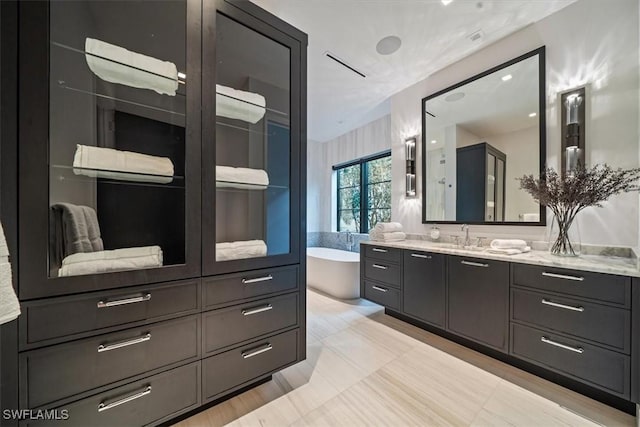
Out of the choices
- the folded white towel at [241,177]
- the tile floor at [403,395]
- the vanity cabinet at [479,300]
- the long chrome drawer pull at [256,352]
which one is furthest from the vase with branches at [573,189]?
the long chrome drawer pull at [256,352]

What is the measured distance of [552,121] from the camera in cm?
206

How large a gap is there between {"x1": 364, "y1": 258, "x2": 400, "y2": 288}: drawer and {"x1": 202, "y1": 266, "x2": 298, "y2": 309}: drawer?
134 cm

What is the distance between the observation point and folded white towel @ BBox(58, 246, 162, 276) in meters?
1.04

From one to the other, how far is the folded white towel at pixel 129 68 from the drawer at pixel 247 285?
104 cm

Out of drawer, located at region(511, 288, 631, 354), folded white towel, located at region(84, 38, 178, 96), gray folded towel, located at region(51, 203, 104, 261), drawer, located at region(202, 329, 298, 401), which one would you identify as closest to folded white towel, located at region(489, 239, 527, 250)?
drawer, located at region(511, 288, 631, 354)

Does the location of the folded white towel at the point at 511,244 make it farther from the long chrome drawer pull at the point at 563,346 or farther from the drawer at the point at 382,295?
the drawer at the point at 382,295

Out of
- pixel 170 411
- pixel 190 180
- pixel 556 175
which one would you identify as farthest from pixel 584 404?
pixel 190 180

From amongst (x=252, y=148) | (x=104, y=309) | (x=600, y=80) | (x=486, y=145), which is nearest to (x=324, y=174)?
(x=486, y=145)

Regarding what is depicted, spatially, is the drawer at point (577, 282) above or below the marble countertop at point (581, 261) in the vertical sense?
below

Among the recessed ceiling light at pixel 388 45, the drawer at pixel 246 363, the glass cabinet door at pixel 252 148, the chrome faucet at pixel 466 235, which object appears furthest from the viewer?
the chrome faucet at pixel 466 235

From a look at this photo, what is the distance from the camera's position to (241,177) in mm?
1546

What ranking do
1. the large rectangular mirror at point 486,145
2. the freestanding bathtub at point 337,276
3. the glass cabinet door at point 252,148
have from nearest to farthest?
the glass cabinet door at point 252,148 → the large rectangular mirror at point 486,145 → the freestanding bathtub at point 337,276

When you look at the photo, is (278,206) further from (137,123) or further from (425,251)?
(425,251)

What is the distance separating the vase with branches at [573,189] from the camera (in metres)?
1.65
